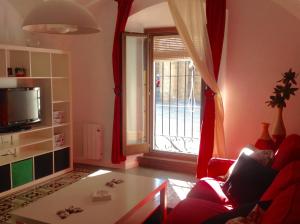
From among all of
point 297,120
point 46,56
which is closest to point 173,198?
point 297,120

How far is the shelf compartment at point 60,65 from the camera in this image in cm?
460

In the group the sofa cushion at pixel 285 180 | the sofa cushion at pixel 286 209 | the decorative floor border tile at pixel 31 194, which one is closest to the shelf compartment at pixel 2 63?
the decorative floor border tile at pixel 31 194

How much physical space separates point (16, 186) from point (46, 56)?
1.78 m

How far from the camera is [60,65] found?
4.63 m

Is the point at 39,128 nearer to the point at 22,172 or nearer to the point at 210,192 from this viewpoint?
the point at 22,172

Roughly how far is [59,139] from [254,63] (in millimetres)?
2925

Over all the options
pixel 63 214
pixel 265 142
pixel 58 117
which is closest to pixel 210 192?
pixel 265 142

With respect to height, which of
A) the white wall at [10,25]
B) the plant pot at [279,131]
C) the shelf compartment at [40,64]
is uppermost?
the white wall at [10,25]

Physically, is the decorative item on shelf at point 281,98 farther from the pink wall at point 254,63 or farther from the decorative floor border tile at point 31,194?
the decorative floor border tile at point 31,194

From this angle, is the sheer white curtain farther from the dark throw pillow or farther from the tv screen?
the tv screen

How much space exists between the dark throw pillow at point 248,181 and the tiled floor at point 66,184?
1020 mm

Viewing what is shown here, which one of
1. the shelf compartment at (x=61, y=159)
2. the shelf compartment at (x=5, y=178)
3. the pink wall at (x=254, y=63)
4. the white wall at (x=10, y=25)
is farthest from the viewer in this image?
the shelf compartment at (x=61, y=159)

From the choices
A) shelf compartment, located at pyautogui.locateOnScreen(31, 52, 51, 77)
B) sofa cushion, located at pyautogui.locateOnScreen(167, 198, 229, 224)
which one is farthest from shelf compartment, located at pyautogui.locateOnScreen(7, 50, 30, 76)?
sofa cushion, located at pyautogui.locateOnScreen(167, 198, 229, 224)

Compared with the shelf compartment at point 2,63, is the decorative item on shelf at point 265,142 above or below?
below
